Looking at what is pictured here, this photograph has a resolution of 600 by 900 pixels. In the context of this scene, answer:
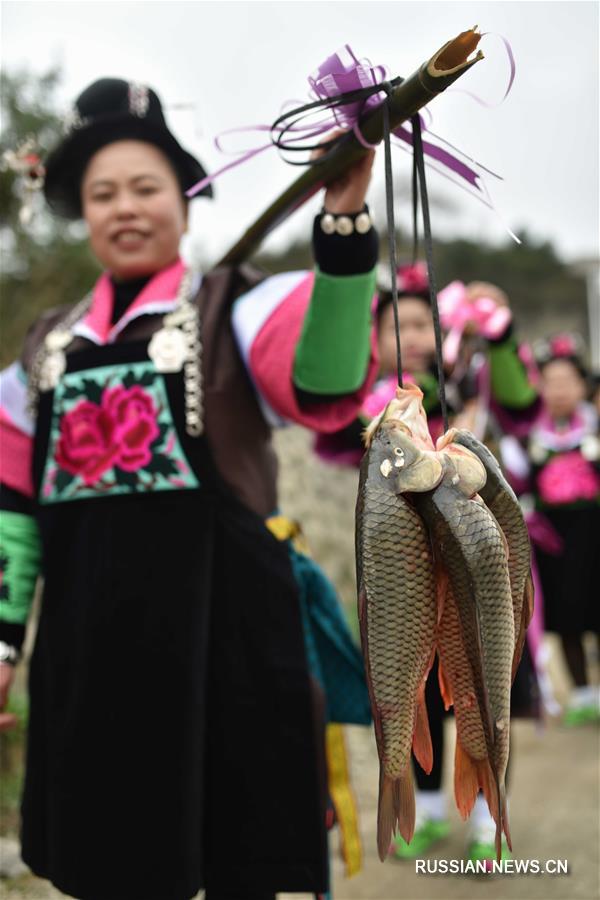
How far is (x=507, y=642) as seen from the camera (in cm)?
102

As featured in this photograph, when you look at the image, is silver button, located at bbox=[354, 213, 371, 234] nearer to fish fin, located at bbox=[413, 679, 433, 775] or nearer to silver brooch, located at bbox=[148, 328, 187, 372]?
silver brooch, located at bbox=[148, 328, 187, 372]

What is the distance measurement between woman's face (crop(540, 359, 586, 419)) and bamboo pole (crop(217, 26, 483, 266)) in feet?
10.4

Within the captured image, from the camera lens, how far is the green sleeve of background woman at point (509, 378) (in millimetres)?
2787

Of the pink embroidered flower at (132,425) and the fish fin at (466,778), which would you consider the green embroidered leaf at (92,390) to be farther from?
the fish fin at (466,778)

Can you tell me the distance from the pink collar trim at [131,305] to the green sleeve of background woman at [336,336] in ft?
1.33

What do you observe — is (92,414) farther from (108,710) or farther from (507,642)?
(507,642)

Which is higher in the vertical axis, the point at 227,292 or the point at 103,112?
the point at 103,112

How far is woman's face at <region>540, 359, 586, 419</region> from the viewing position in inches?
187

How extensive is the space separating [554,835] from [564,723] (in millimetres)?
1559

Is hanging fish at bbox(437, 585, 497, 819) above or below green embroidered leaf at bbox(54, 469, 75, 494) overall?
below

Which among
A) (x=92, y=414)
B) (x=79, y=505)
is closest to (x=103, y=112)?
(x=92, y=414)

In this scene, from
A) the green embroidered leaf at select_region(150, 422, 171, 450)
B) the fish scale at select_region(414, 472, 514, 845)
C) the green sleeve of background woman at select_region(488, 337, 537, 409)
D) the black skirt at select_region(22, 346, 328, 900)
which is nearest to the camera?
the fish scale at select_region(414, 472, 514, 845)

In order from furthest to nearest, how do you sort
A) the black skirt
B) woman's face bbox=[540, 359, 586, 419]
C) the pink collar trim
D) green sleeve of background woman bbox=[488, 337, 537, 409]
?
1. woman's face bbox=[540, 359, 586, 419]
2. green sleeve of background woman bbox=[488, 337, 537, 409]
3. the pink collar trim
4. the black skirt

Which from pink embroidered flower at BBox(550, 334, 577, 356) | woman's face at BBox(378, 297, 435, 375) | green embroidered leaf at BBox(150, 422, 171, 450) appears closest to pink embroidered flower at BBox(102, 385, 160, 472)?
green embroidered leaf at BBox(150, 422, 171, 450)
